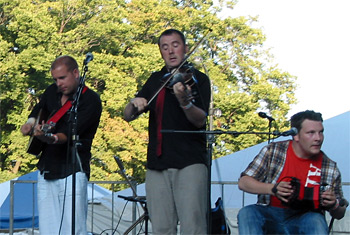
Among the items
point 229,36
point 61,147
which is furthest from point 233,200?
point 229,36

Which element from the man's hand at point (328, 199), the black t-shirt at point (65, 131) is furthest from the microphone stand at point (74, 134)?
the man's hand at point (328, 199)

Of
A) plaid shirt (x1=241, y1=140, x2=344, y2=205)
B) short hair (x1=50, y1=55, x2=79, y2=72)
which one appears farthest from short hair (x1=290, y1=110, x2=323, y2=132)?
short hair (x1=50, y1=55, x2=79, y2=72)

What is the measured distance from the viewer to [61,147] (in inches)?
132

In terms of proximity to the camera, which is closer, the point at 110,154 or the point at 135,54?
the point at 110,154

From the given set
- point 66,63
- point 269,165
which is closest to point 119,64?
point 66,63

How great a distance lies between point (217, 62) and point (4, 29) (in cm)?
734

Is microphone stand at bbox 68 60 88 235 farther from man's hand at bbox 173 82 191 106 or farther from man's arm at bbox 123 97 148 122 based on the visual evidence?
man's hand at bbox 173 82 191 106

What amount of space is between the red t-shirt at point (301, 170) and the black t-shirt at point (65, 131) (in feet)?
3.75

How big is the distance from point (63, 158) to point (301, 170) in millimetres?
1368

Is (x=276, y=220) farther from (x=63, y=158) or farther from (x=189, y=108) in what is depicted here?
(x=63, y=158)

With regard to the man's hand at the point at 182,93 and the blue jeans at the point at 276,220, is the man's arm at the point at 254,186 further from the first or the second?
the man's hand at the point at 182,93

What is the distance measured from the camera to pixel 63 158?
3338 mm

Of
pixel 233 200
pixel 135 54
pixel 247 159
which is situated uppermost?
pixel 135 54

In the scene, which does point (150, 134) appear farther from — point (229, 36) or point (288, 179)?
point (229, 36)
